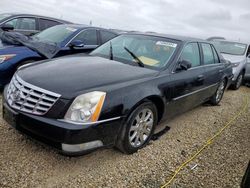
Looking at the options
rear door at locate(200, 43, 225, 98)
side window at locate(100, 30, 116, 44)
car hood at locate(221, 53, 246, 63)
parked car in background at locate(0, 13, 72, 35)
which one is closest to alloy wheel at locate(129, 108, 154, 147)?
rear door at locate(200, 43, 225, 98)

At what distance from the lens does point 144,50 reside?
153 inches

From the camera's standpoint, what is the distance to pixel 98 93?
2.62 metres

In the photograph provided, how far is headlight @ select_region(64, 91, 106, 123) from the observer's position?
8.25 ft

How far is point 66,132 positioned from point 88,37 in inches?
159

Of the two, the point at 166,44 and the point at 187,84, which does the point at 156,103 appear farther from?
the point at 166,44

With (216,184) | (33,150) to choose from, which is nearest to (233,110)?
(216,184)

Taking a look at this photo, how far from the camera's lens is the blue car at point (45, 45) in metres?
4.59

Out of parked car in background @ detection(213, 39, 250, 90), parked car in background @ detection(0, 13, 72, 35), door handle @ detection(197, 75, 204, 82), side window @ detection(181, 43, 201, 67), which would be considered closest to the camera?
side window @ detection(181, 43, 201, 67)

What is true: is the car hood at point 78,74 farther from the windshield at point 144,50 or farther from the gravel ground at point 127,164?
the gravel ground at point 127,164

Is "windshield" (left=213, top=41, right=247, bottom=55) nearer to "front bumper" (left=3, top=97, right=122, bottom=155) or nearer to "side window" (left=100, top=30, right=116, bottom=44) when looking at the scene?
"side window" (left=100, top=30, right=116, bottom=44)

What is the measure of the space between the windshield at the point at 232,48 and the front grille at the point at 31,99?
25.4 feet

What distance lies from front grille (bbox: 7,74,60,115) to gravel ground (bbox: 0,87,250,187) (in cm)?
62

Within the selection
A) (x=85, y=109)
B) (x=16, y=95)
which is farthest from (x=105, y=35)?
(x=85, y=109)

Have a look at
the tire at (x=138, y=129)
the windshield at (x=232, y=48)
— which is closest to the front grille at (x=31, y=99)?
the tire at (x=138, y=129)
